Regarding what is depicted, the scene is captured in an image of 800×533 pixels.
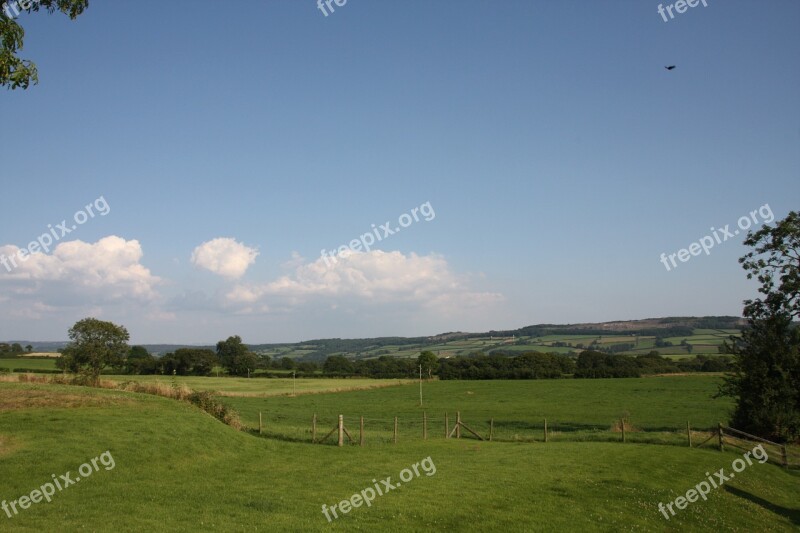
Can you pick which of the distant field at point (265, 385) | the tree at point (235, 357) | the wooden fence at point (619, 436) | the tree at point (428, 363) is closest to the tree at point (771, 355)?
the wooden fence at point (619, 436)

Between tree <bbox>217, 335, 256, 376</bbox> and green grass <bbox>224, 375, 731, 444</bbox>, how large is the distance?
47.7 meters

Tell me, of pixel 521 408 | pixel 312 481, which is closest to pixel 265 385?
pixel 521 408

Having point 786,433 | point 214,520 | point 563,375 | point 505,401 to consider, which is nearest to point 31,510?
point 214,520

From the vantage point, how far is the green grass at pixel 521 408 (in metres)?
47.8

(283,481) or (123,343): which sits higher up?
(123,343)

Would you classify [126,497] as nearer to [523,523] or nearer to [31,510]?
[31,510]

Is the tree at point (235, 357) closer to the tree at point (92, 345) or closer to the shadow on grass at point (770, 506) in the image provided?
the tree at point (92, 345)

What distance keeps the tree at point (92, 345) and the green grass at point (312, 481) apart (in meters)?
51.2

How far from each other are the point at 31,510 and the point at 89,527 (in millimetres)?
3439

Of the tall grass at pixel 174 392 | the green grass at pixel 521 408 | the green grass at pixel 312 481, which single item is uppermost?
Answer: the tall grass at pixel 174 392

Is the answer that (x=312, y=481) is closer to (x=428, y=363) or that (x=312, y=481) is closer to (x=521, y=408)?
(x=521, y=408)

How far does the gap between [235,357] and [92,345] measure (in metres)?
58.0

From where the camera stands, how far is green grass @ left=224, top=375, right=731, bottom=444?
47.8 m

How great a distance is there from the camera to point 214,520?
1527cm
